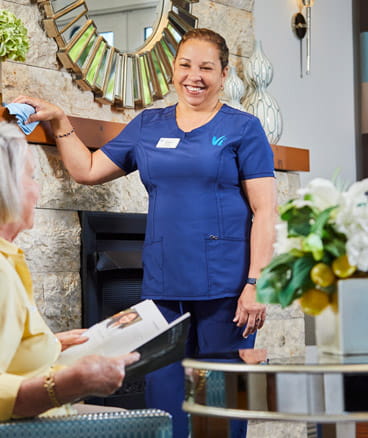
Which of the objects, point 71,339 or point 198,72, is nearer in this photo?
point 71,339

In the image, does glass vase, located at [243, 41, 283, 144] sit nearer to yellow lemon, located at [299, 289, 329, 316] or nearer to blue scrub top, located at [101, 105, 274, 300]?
blue scrub top, located at [101, 105, 274, 300]

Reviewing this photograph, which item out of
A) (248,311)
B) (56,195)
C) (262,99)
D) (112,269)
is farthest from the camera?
(262,99)

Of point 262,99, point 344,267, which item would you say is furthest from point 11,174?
point 262,99

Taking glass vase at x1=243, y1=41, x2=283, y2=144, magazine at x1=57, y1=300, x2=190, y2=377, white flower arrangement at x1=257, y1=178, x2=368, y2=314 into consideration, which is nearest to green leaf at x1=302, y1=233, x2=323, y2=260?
white flower arrangement at x1=257, y1=178, x2=368, y2=314

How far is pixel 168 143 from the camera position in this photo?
2482mm

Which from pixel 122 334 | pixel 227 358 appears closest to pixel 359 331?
pixel 227 358

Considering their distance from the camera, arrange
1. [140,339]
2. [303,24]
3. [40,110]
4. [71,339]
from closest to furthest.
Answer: [140,339], [71,339], [40,110], [303,24]

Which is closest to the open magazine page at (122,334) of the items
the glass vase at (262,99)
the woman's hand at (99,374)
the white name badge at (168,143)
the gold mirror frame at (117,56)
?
the woman's hand at (99,374)

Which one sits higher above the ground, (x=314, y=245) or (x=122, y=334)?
(x=314, y=245)

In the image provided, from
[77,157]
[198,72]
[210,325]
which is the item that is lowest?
[210,325]

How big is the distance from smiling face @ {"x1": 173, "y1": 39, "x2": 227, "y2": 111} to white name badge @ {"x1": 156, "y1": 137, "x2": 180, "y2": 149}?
13cm

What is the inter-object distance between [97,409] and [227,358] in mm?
383

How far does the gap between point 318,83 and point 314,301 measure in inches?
114

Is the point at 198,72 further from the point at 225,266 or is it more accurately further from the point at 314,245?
the point at 314,245
